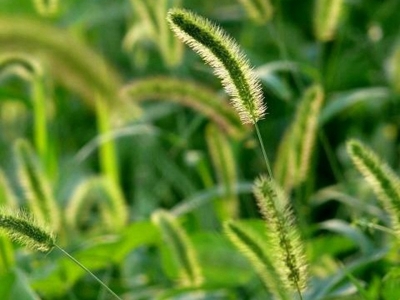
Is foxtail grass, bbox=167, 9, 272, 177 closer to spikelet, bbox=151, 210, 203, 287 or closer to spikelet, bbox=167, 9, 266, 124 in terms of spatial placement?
spikelet, bbox=167, 9, 266, 124

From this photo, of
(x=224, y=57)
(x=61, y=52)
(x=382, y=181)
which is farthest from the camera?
(x=61, y=52)

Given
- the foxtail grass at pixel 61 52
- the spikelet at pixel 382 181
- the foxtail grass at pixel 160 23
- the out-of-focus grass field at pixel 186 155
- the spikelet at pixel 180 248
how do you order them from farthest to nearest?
the foxtail grass at pixel 61 52 → the foxtail grass at pixel 160 23 → the out-of-focus grass field at pixel 186 155 → the spikelet at pixel 180 248 → the spikelet at pixel 382 181

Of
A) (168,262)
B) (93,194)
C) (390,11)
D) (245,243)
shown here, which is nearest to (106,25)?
(390,11)

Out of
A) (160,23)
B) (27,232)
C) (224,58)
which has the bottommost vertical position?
(27,232)

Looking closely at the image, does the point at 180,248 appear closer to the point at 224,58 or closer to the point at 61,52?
the point at 224,58

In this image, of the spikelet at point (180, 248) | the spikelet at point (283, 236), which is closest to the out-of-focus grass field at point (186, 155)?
the spikelet at point (180, 248)

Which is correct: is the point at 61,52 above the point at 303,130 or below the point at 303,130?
above

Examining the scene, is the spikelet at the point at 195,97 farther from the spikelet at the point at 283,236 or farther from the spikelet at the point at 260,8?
the spikelet at the point at 283,236

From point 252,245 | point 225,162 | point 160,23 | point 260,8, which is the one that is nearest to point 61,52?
point 160,23
